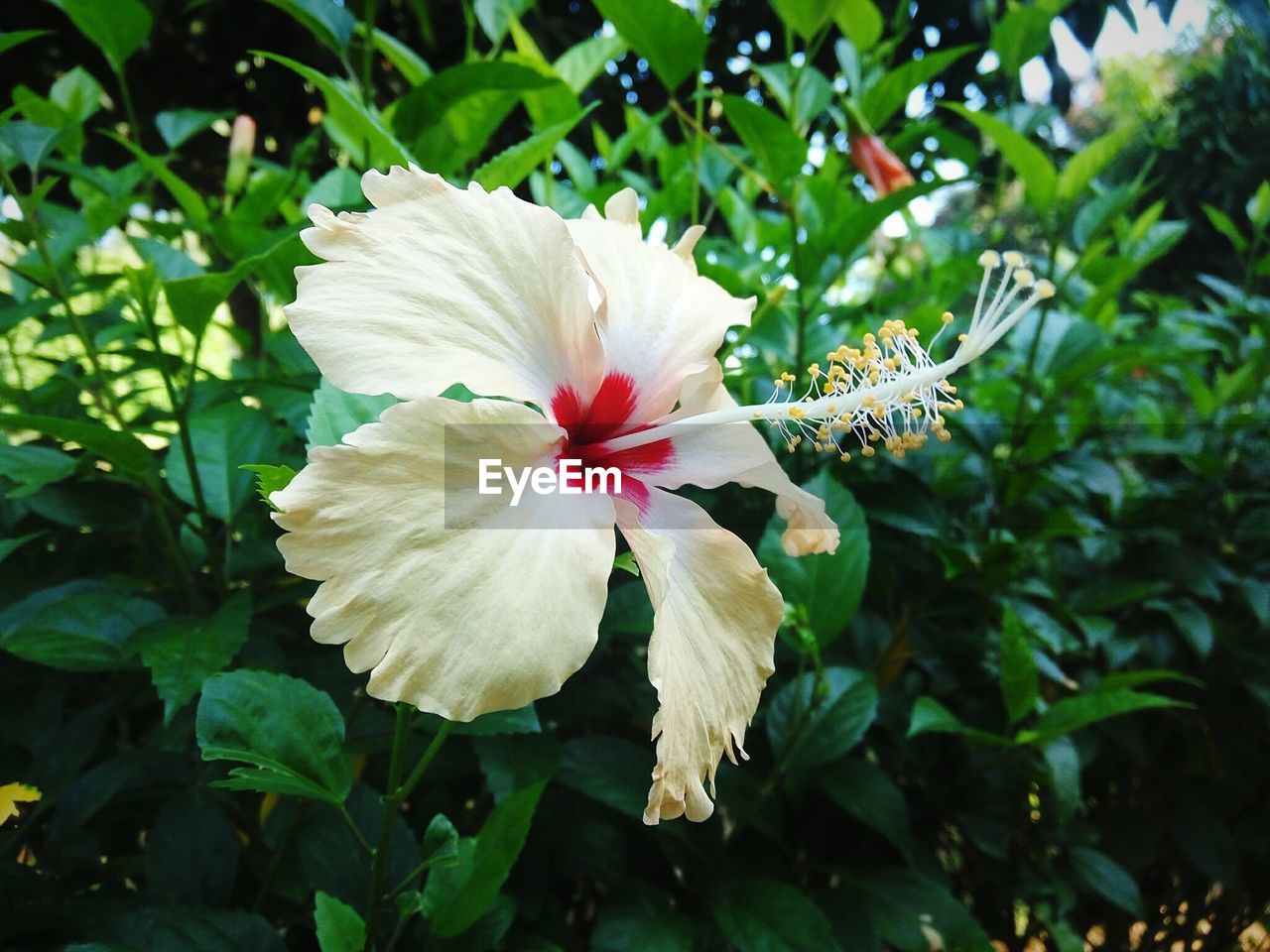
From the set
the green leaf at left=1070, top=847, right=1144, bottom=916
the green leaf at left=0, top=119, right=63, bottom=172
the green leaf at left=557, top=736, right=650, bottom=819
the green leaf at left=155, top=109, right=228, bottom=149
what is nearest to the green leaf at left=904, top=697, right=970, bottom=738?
the green leaf at left=557, top=736, right=650, bottom=819

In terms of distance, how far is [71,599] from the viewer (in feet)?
2.61

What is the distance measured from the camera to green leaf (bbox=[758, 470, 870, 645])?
90cm

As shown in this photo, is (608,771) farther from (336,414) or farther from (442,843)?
(336,414)

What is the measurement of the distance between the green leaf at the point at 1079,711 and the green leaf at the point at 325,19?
107 centimetres

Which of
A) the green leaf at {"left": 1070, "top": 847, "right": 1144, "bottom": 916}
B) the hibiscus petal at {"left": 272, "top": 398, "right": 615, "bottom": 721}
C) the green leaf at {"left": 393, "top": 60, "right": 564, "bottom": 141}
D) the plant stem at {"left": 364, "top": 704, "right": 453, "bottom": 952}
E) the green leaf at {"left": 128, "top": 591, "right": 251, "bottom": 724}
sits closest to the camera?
the hibiscus petal at {"left": 272, "top": 398, "right": 615, "bottom": 721}

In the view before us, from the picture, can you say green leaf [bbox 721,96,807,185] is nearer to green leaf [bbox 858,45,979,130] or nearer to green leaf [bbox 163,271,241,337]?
green leaf [bbox 858,45,979,130]

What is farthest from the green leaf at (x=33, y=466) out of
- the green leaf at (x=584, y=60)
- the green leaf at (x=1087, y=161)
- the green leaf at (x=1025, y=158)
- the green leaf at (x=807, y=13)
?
the green leaf at (x=1087, y=161)

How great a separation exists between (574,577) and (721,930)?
552 mm

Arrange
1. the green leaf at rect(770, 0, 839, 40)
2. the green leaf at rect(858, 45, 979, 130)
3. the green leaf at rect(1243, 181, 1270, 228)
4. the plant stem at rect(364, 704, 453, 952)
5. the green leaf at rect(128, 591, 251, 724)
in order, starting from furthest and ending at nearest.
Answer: the green leaf at rect(1243, 181, 1270, 228)
the green leaf at rect(858, 45, 979, 130)
the green leaf at rect(770, 0, 839, 40)
the green leaf at rect(128, 591, 251, 724)
the plant stem at rect(364, 704, 453, 952)

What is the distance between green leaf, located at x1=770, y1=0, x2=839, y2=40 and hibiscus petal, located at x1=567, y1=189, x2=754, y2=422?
0.48 metres

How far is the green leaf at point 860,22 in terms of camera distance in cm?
123

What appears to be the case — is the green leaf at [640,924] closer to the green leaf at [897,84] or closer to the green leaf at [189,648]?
the green leaf at [189,648]

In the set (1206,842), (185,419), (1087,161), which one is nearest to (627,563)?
(185,419)

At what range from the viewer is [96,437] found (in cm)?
69
